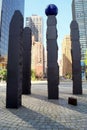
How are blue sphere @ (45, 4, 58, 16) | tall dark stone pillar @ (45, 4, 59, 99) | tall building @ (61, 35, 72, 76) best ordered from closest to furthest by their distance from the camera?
tall dark stone pillar @ (45, 4, 59, 99) → blue sphere @ (45, 4, 58, 16) → tall building @ (61, 35, 72, 76)

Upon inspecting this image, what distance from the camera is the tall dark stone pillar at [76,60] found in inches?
699

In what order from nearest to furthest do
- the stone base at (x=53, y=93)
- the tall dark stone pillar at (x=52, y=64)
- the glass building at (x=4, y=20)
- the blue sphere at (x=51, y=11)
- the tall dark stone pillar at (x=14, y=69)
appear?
the tall dark stone pillar at (x=14, y=69)
the stone base at (x=53, y=93)
the tall dark stone pillar at (x=52, y=64)
the blue sphere at (x=51, y=11)
the glass building at (x=4, y=20)

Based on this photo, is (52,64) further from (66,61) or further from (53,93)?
(66,61)

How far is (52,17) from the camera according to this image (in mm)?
15961

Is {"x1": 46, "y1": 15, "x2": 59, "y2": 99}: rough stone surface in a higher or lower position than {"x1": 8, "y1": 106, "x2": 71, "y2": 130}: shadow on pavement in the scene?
higher

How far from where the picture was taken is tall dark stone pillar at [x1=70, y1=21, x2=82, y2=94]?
58.3ft

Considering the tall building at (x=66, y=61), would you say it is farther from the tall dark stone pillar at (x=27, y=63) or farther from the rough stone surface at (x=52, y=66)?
the rough stone surface at (x=52, y=66)

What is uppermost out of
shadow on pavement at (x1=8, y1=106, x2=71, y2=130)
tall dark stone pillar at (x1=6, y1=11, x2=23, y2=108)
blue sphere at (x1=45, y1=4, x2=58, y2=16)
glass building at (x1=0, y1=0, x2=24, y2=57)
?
glass building at (x1=0, y1=0, x2=24, y2=57)

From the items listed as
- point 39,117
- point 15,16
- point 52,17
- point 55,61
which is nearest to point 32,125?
point 39,117

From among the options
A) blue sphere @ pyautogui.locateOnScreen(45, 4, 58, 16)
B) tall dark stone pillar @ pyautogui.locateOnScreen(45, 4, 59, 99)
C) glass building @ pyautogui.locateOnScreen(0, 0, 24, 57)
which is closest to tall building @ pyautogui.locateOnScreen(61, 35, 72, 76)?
glass building @ pyautogui.locateOnScreen(0, 0, 24, 57)

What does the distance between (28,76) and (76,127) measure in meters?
12.2

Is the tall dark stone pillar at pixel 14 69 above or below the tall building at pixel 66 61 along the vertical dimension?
below

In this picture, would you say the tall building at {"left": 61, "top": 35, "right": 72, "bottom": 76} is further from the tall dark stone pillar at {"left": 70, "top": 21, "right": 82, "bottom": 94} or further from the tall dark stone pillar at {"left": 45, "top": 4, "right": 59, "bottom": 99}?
the tall dark stone pillar at {"left": 45, "top": 4, "right": 59, "bottom": 99}

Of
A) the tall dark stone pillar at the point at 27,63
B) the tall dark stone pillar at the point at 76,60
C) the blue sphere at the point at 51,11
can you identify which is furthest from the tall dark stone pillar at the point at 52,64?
the tall dark stone pillar at the point at 27,63
